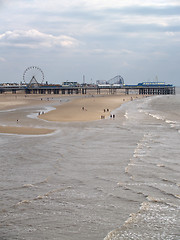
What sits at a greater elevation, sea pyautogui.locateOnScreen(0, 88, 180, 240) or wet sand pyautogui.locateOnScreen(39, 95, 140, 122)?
wet sand pyautogui.locateOnScreen(39, 95, 140, 122)

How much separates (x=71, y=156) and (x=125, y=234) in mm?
9050

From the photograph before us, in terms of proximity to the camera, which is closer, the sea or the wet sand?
the sea

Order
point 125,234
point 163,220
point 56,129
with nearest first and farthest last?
point 125,234 < point 163,220 < point 56,129

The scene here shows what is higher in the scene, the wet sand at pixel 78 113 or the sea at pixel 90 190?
the wet sand at pixel 78 113

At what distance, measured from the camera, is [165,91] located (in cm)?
16125

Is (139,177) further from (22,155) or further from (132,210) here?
(22,155)

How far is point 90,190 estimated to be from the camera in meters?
11.5

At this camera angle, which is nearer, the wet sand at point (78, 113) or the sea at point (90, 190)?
the sea at point (90, 190)

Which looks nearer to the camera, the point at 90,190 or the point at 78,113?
the point at 90,190

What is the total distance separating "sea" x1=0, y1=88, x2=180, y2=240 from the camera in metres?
8.53

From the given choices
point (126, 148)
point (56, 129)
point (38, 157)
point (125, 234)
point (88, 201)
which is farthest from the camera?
point (56, 129)

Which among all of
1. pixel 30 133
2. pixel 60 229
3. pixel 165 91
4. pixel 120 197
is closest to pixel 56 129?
pixel 30 133

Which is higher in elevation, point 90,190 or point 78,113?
point 78,113

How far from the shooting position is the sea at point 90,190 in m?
8.53
